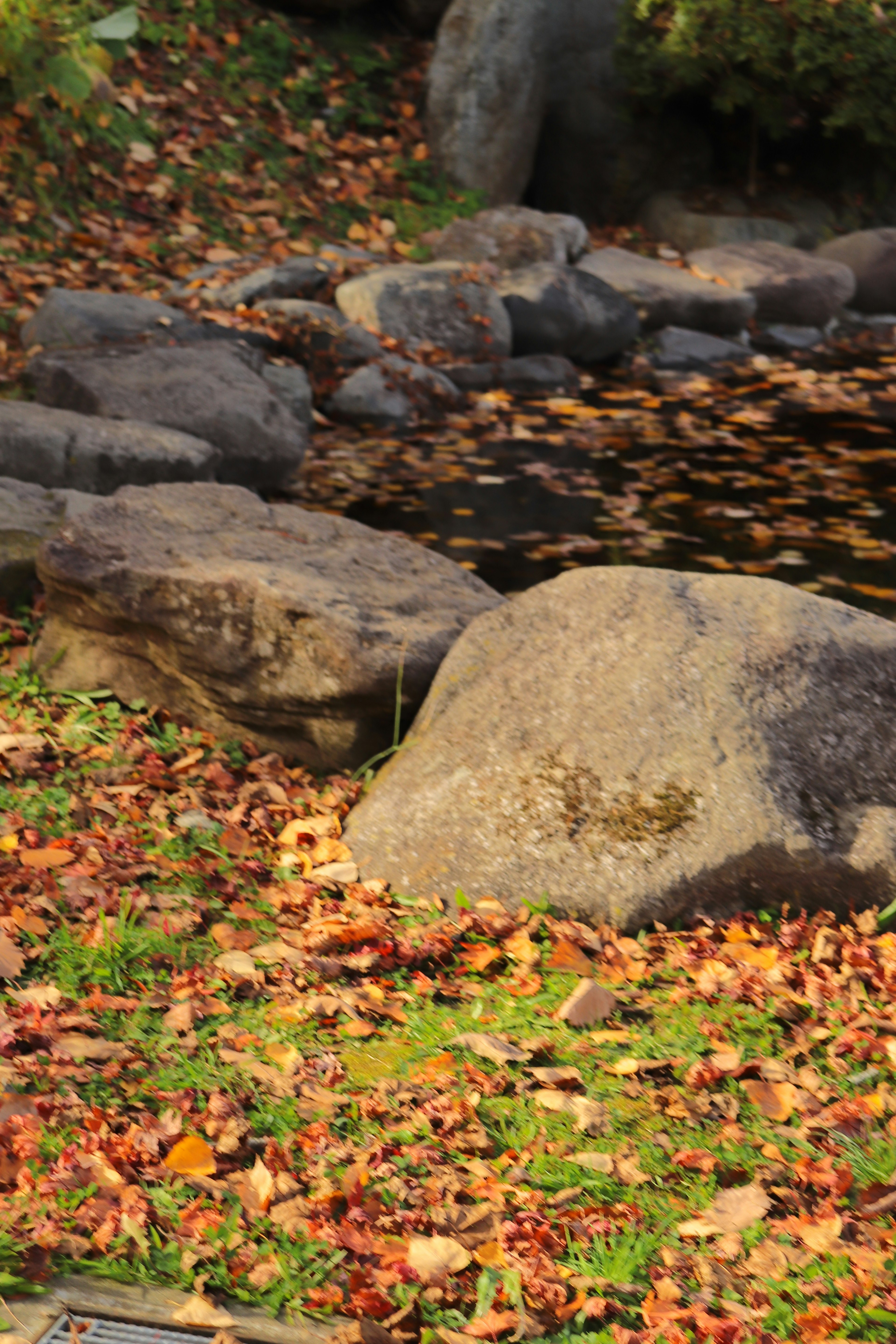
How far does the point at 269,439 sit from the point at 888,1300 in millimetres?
4938

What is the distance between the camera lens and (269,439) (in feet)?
19.9

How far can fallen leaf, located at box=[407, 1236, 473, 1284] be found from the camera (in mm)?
2018

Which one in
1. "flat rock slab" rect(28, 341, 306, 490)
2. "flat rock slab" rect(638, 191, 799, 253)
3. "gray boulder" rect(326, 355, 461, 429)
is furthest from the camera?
"flat rock slab" rect(638, 191, 799, 253)

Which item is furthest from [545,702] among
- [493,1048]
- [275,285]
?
[275,285]

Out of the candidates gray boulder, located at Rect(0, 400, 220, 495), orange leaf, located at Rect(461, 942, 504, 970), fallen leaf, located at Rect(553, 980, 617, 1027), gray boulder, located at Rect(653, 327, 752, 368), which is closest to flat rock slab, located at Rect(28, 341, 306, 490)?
gray boulder, located at Rect(0, 400, 220, 495)

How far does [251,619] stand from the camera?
3.52 metres

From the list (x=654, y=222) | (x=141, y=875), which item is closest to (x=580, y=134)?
(x=654, y=222)

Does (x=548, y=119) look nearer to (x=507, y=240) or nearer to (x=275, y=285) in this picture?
(x=507, y=240)

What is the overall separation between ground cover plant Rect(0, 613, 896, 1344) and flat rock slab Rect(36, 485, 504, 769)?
340mm

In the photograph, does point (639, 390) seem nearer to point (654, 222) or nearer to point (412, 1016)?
point (654, 222)

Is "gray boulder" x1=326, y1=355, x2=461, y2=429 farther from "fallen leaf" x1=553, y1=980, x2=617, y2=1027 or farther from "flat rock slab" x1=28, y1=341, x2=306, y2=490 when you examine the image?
"fallen leaf" x1=553, y1=980, x2=617, y2=1027

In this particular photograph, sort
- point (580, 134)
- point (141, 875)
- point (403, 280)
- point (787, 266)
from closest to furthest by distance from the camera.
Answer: point (141, 875), point (403, 280), point (787, 266), point (580, 134)

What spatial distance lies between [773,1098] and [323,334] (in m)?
6.10

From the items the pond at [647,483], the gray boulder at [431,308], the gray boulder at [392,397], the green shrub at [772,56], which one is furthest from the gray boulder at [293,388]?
the green shrub at [772,56]
